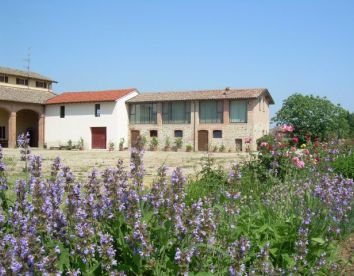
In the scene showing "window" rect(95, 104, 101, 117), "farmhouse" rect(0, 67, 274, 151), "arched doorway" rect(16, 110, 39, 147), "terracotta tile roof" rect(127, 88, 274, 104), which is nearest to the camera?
"terracotta tile roof" rect(127, 88, 274, 104)

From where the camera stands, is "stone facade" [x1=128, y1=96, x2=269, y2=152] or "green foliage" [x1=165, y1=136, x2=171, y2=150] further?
"green foliage" [x1=165, y1=136, x2=171, y2=150]

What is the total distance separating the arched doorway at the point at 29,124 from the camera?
44.2m

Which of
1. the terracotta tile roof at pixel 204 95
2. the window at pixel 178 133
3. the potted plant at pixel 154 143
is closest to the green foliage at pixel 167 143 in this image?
the window at pixel 178 133

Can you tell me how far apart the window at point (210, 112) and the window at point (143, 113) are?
4.96 meters

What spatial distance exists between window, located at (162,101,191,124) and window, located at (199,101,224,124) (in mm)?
1243

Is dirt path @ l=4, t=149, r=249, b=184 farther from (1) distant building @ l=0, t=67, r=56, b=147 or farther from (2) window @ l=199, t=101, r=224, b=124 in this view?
(1) distant building @ l=0, t=67, r=56, b=147

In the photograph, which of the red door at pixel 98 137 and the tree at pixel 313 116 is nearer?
the red door at pixel 98 137

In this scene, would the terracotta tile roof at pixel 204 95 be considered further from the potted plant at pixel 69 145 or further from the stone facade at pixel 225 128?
the potted plant at pixel 69 145

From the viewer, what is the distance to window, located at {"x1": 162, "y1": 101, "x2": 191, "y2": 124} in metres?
38.8

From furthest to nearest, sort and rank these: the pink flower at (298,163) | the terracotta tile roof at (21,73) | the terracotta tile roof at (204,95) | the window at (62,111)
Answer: the terracotta tile roof at (21,73)
the window at (62,111)
the terracotta tile roof at (204,95)
the pink flower at (298,163)

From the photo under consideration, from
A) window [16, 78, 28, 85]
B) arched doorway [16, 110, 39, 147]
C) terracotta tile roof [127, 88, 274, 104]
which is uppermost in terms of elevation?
window [16, 78, 28, 85]

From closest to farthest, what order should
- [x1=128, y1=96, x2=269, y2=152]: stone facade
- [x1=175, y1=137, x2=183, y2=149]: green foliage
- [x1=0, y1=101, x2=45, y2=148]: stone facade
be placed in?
[x1=128, y1=96, x2=269, y2=152]: stone facade → [x1=175, y1=137, x2=183, y2=149]: green foliage → [x1=0, y1=101, x2=45, y2=148]: stone facade

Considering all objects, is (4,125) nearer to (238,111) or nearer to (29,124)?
(29,124)

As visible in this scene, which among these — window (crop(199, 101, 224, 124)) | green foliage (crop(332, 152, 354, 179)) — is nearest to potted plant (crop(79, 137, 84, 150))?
window (crop(199, 101, 224, 124))
